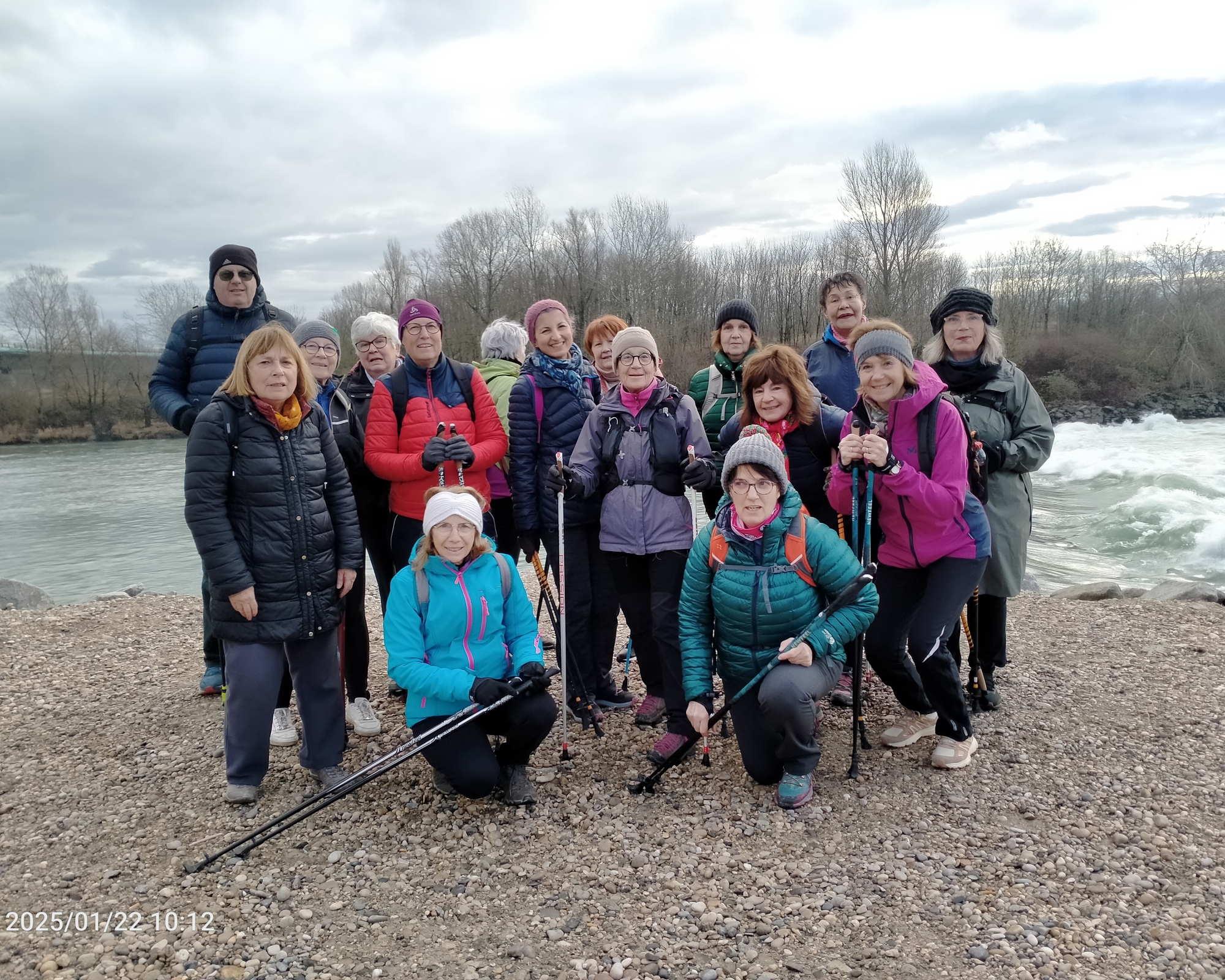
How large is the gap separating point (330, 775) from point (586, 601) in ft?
5.56

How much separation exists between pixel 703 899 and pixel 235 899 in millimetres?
1936

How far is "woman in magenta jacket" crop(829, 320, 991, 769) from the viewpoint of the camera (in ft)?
13.3

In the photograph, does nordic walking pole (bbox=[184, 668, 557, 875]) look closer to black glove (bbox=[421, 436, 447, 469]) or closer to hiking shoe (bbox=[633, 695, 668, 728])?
hiking shoe (bbox=[633, 695, 668, 728])

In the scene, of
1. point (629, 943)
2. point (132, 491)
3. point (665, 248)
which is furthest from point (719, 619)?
point (665, 248)

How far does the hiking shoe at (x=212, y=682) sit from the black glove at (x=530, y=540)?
2.53 meters

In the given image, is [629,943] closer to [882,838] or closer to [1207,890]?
[882,838]

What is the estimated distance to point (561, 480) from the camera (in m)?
4.39

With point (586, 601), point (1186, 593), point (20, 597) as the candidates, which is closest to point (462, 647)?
point (586, 601)

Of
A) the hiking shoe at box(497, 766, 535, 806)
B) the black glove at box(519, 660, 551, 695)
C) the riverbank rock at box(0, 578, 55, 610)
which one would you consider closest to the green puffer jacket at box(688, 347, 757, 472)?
the black glove at box(519, 660, 551, 695)

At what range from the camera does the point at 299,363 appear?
3.96 meters

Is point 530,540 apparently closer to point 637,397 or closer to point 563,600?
point 563,600

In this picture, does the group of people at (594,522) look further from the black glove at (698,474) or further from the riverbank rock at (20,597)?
the riverbank rock at (20,597)

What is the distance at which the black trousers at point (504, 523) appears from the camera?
5.33m

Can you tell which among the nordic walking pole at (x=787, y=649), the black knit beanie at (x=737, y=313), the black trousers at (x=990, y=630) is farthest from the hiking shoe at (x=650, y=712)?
the black knit beanie at (x=737, y=313)
